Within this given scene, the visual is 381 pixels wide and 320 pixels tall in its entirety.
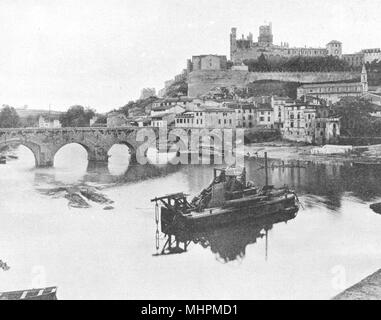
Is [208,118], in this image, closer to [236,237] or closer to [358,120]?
[358,120]

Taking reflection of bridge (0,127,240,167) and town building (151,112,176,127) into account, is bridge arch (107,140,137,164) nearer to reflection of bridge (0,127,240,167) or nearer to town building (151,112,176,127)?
reflection of bridge (0,127,240,167)

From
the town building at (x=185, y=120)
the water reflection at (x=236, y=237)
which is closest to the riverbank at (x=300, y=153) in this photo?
the water reflection at (x=236, y=237)

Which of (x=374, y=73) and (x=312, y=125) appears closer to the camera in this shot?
(x=312, y=125)

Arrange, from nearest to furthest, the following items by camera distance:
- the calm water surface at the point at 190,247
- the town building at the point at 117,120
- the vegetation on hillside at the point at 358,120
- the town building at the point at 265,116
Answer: the calm water surface at the point at 190,247 < the vegetation on hillside at the point at 358,120 < the town building at the point at 265,116 < the town building at the point at 117,120

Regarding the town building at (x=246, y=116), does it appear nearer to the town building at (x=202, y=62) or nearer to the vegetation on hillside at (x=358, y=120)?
the town building at (x=202, y=62)

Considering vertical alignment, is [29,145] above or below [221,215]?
above

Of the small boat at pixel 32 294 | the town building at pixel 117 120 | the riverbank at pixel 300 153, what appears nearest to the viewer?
the small boat at pixel 32 294

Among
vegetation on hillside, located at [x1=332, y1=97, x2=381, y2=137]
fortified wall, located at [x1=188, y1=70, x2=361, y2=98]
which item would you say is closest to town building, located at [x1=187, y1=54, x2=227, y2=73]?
vegetation on hillside, located at [x1=332, y1=97, x2=381, y2=137]

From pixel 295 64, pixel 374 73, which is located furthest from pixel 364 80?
pixel 295 64
